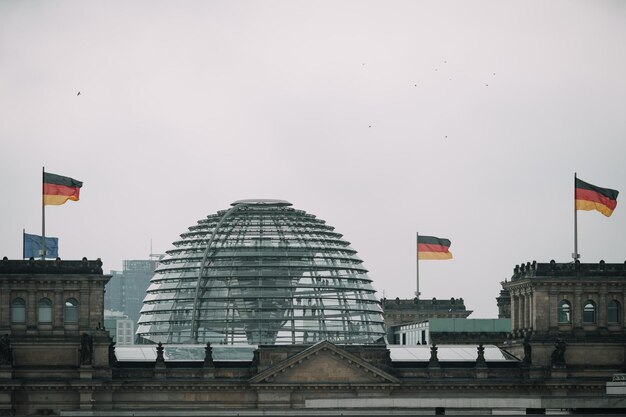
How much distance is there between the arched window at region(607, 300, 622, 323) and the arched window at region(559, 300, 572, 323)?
225 centimetres

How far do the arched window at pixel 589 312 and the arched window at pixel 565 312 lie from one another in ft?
2.81

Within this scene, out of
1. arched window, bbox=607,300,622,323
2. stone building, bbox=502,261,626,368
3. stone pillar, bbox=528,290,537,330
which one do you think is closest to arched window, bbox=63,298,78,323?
stone building, bbox=502,261,626,368

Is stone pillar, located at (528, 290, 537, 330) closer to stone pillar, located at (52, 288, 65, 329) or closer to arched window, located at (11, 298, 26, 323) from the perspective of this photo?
stone pillar, located at (52, 288, 65, 329)

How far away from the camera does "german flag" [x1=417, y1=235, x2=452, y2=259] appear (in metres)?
164

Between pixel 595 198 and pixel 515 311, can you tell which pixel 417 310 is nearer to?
pixel 515 311

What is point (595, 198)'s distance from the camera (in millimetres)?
137000

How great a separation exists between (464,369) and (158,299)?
23.9 m

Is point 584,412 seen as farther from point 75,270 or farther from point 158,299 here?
point 158,299

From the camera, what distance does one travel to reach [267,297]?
14775 cm

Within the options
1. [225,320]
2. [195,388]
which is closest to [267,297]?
[225,320]

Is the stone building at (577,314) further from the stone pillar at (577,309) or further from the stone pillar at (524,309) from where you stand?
the stone pillar at (524,309)

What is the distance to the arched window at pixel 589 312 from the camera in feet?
444

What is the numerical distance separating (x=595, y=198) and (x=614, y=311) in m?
6.58

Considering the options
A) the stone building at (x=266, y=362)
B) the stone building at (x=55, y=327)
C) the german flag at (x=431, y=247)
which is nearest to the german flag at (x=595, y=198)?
the stone building at (x=266, y=362)
